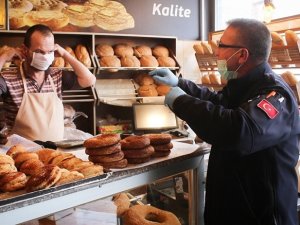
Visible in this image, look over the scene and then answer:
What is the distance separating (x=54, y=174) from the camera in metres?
1.16

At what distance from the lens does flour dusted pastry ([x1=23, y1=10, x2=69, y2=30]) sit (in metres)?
3.80

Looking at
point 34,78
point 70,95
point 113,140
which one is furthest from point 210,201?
point 70,95

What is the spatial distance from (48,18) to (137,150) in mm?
2944

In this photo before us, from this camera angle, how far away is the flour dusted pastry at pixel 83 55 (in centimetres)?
372

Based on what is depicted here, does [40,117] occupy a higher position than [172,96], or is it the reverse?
[172,96]

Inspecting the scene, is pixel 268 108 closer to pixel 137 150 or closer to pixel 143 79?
pixel 137 150

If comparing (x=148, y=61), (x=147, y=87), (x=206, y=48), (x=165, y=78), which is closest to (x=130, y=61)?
(x=148, y=61)

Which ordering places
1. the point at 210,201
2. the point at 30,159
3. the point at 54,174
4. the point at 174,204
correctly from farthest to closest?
the point at 174,204 < the point at 210,201 < the point at 30,159 < the point at 54,174

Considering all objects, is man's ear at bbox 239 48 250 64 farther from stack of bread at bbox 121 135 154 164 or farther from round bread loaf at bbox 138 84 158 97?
round bread loaf at bbox 138 84 158 97

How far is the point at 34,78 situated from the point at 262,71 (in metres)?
1.86

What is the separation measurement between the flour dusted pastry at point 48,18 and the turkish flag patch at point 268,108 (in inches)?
126

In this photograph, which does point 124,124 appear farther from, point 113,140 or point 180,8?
point 113,140

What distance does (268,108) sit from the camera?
51.2 inches

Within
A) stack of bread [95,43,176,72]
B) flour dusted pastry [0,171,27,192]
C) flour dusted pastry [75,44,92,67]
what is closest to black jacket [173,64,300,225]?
flour dusted pastry [0,171,27,192]
